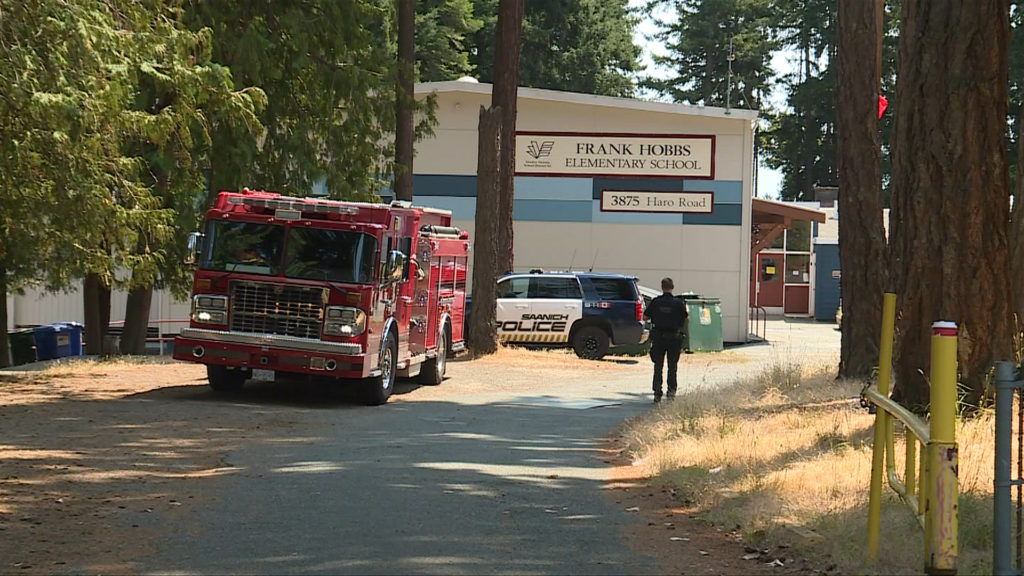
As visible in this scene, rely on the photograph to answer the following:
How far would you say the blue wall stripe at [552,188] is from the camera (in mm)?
38156

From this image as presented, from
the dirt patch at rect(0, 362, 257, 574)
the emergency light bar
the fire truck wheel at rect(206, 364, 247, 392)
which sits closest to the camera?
the dirt patch at rect(0, 362, 257, 574)

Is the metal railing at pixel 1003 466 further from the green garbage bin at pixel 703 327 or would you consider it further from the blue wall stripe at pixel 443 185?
the blue wall stripe at pixel 443 185

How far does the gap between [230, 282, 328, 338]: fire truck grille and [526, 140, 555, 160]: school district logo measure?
21.2 metres

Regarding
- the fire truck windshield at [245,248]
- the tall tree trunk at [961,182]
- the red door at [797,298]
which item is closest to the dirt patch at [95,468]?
the fire truck windshield at [245,248]

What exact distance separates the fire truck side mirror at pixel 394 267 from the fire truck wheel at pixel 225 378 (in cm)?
261

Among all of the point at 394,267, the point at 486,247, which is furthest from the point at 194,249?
the point at 486,247

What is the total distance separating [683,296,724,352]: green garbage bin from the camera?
108 feet

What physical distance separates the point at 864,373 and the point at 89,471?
10640mm

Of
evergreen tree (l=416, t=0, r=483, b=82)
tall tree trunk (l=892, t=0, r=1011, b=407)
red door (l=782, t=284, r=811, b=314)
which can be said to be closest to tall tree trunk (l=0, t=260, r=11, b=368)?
tall tree trunk (l=892, t=0, r=1011, b=407)

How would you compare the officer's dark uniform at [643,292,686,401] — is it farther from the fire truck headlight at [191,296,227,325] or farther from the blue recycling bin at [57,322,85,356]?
the blue recycling bin at [57,322,85,356]

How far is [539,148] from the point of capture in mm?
38219

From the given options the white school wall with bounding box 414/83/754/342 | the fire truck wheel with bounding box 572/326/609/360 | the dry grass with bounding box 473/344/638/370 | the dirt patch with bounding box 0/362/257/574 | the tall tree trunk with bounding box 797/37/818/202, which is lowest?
the dirt patch with bounding box 0/362/257/574

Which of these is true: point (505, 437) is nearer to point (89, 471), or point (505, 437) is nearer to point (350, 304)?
point (350, 304)

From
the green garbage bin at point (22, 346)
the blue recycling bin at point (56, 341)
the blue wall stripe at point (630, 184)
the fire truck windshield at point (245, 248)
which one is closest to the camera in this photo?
the fire truck windshield at point (245, 248)
